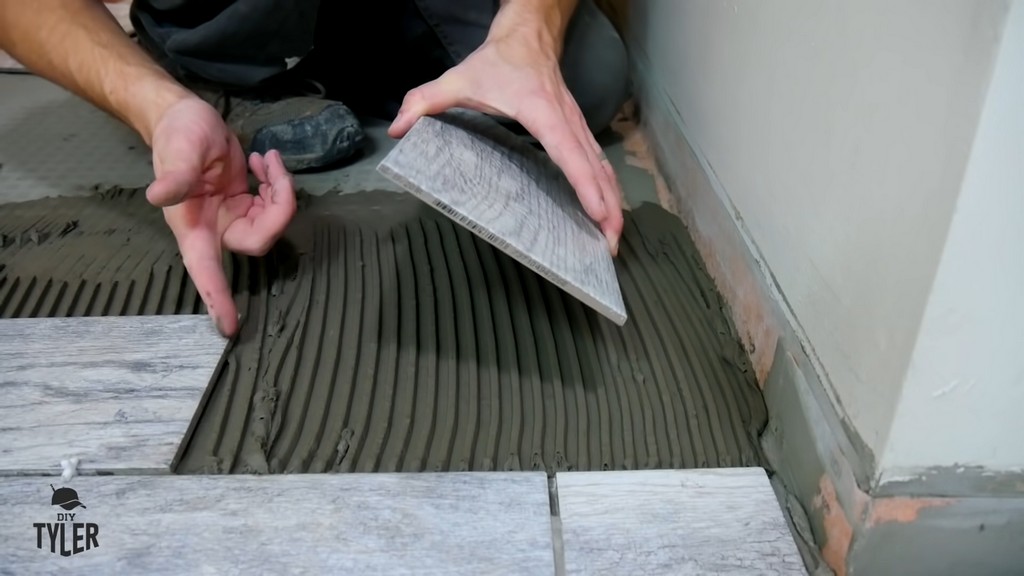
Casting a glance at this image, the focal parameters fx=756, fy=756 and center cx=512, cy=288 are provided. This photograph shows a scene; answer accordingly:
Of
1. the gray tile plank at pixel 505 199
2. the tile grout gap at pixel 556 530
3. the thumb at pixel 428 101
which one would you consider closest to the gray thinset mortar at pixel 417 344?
the tile grout gap at pixel 556 530

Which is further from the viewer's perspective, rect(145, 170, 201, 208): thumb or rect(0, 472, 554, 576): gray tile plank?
rect(145, 170, 201, 208): thumb

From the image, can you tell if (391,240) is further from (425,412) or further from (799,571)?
(799,571)

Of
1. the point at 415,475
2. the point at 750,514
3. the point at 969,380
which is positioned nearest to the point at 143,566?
the point at 415,475

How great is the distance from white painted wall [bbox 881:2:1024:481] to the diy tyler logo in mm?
676

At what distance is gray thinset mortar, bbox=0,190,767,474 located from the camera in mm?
777

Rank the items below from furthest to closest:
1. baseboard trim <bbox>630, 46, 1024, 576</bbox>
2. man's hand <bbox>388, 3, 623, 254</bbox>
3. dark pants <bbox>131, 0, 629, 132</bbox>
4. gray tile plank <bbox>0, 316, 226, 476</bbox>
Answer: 1. dark pants <bbox>131, 0, 629, 132</bbox>
2. man's hand <bbox>388, 3, 623, 254</bbox>
3. gray tile plank <bbox>0, 316, 226, 476</bbox>
4. baseboard trim <bbox>630, 46, 1024, 576</bbox>

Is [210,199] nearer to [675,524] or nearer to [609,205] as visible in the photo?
[609,205]

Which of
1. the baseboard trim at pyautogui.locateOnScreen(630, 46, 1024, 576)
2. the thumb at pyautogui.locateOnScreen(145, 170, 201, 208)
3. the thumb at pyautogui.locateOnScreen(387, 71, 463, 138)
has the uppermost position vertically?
the thumb at pyautogui.locateOnScreen(387, 71, 463, 138)

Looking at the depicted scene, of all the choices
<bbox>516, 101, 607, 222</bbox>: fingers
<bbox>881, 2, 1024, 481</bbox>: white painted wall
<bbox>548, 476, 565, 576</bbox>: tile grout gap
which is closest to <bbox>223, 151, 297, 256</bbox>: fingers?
<bbox>516, 101, 607, 222</bbox>: fingers

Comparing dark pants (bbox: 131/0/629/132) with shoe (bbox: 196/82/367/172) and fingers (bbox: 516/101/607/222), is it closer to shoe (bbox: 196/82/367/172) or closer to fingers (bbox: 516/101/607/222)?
shoe (bbox: 196/82/367/172)

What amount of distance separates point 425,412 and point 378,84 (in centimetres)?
94

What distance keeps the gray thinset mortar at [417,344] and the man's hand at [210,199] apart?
0.06 meters

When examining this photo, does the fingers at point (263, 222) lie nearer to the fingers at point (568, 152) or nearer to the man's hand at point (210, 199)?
the man's hand at point (210, 199)

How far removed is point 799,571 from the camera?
2.14 ft
